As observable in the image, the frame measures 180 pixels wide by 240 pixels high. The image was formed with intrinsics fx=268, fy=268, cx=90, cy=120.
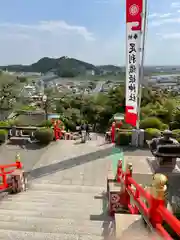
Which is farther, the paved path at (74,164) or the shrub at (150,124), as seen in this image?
the shrub at (150,124)

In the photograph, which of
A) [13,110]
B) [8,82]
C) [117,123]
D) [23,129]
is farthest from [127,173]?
[8,82]

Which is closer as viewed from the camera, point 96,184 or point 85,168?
point 96,184

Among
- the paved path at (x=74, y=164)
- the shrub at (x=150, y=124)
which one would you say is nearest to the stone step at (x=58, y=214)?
the paved path at (x=74, y=164)

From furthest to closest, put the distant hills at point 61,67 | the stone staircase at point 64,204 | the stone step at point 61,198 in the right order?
1. the distant hills at point 61,67
2. the stone step at point 61,198
3. the stone staircase at point 64,204

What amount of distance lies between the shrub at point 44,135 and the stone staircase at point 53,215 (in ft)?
17.2

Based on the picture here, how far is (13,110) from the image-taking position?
86.9 ft

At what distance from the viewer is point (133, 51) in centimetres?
1043

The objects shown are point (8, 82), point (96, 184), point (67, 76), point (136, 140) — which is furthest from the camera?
point (67, 76)

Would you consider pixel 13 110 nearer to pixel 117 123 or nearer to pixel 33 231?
pixel 117 123

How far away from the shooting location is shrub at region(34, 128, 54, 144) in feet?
41.6

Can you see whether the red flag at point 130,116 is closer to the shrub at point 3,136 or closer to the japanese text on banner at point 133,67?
the japanese text on banner at point 133,67

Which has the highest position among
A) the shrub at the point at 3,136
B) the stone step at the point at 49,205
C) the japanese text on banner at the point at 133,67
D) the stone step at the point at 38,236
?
the japanese text on banner at the point at 133,67

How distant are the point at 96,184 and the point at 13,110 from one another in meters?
19.9

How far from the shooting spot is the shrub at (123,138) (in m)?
12.3
